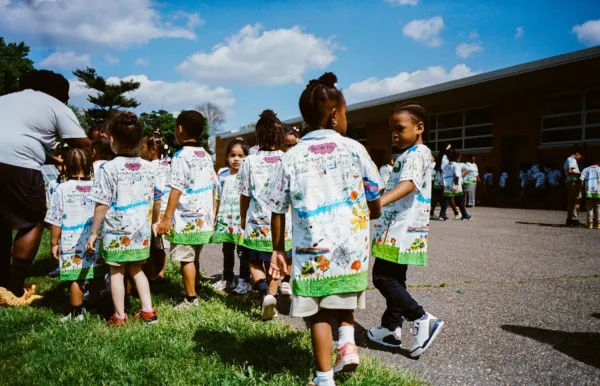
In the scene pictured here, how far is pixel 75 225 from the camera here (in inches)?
167

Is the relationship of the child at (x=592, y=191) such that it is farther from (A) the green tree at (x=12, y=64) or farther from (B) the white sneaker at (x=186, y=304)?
(A) the green tree at (x=12, y=64)

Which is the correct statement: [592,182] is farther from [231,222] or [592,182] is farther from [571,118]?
[231,222]

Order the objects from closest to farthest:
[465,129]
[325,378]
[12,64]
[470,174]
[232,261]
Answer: [325,378] < [232,261] < [470,174] < [465,129] < [12,64]

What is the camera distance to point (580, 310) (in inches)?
165

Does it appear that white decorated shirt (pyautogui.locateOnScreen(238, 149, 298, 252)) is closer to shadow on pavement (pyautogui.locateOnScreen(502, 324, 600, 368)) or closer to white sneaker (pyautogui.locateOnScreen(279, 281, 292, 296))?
white sneaker (pyautogui.locateOnScreen(279, 281, 292, 296))

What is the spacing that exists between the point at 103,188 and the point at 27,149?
135cm

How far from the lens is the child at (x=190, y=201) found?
439 centimetres

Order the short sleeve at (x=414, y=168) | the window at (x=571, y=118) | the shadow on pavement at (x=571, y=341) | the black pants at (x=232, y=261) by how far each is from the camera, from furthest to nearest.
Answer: the window at (x=571, y=118), the black pants at (x=232, y=261), the short sleeve at (x=414, y=168), the shadow on pavement at (x=571, y=341)

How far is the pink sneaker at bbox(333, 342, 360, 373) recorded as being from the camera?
2.56 m

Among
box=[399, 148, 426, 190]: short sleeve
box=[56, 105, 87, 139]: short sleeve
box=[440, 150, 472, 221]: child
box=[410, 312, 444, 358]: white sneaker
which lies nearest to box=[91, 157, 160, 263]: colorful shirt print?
box=[56, 105, 87, 139]: short sleeve

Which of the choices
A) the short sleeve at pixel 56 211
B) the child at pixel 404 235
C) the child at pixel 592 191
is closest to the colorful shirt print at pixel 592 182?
the child at pixel 592 191

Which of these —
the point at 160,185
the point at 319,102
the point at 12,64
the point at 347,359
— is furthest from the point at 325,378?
the point at 12,64

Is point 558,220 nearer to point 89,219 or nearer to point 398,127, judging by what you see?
point 398,127

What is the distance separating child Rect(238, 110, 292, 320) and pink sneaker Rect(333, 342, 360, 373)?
1.73m
